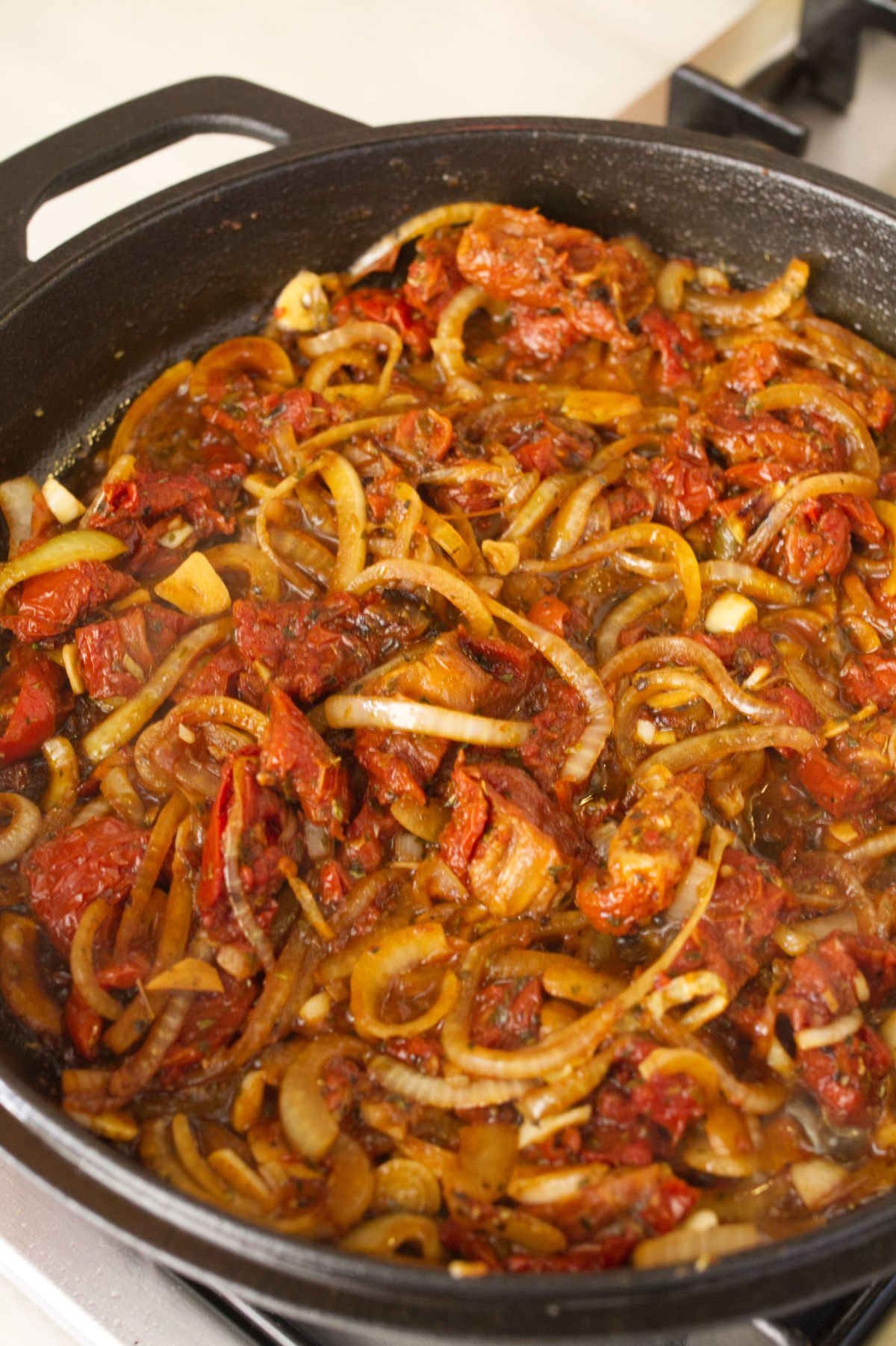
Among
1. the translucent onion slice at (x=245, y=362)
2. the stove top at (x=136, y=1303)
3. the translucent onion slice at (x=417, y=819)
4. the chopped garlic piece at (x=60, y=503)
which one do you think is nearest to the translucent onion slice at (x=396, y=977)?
the translucent onion slice at (x=417, y=819)

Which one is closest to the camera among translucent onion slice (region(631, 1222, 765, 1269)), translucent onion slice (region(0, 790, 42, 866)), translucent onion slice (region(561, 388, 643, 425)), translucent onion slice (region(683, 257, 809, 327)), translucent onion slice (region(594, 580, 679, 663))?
translucent onion slice (region(631, 1222, 765, 1269))

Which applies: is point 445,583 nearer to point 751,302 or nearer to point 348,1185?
point 348,1185

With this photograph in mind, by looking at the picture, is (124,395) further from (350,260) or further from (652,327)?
(652,327)

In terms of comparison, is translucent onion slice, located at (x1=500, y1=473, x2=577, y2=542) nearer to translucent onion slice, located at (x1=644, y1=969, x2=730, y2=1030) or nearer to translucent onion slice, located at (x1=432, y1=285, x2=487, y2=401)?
translucent onion slice, located at (x1=432, y1=285, x2=487, y2=401)

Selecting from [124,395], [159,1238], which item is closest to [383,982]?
[159,1238]

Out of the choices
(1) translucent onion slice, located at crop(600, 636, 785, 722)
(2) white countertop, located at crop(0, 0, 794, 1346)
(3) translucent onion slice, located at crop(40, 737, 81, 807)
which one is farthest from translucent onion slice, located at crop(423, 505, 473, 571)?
(2) white countertop, located at crop(0, 0, 794, 1346)

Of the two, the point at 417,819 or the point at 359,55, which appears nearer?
the point at 417,819

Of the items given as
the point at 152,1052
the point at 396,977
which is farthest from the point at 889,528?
the point at 152,1052
